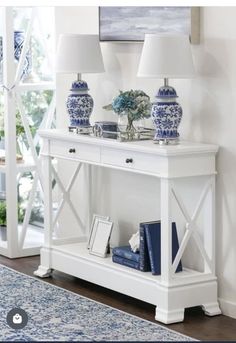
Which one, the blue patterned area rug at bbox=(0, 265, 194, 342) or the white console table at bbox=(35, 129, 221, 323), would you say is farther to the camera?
the white console table at bbox=(35, 129, 221, 323)

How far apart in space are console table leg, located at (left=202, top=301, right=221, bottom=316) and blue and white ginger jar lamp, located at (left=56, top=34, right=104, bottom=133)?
119 cm

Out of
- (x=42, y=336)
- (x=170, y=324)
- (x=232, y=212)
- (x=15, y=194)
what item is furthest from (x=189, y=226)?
(x=15, y=194)

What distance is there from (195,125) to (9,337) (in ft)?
4.38

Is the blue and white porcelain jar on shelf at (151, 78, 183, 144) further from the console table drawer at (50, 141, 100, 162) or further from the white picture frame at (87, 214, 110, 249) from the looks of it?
the white picture frame at (87, 214, 110, 249)

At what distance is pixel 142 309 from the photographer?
3.18 m

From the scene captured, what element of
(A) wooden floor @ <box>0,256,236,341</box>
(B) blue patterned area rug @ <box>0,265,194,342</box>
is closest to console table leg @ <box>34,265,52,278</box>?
(A) wooden floor @ <box>0,256,236,341</box>

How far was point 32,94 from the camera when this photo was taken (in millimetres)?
Result: 4438

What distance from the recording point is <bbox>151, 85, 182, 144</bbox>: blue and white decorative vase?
298 cm

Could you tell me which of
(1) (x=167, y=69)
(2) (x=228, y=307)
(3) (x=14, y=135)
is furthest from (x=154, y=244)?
(3) (x=14, y=135)

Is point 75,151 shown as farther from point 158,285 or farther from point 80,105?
point 158,285

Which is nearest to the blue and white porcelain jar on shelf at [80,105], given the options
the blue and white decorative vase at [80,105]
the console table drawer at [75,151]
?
the blue and white decorative vase at [80,105]

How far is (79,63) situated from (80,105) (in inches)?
9.9

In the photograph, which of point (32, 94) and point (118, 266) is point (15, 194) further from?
point (118, 266)

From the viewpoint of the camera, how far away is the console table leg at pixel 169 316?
2912 mm
